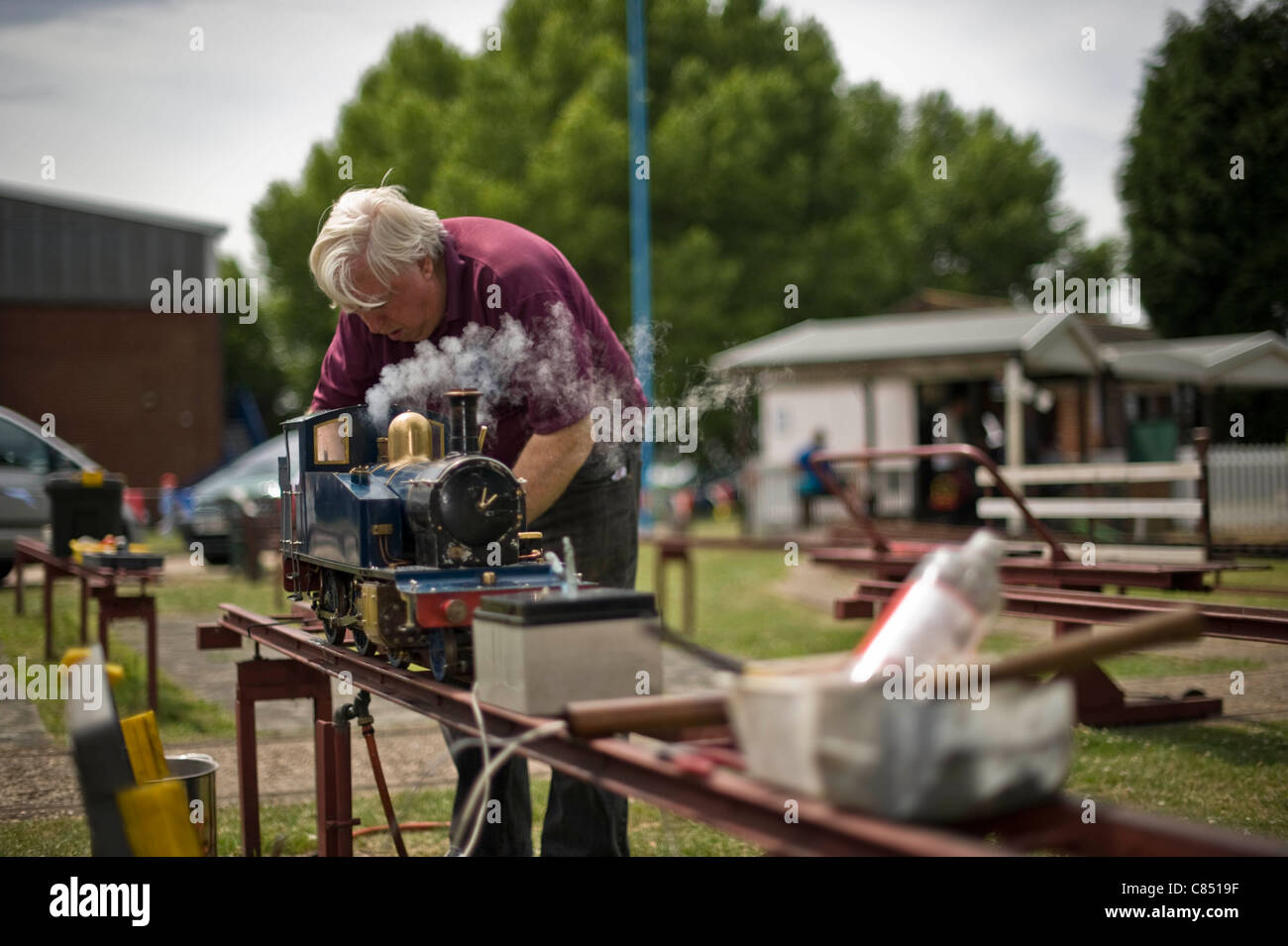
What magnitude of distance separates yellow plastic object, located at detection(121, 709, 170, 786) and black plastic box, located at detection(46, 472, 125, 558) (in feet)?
17.4

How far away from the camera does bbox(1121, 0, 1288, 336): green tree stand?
1249 centimetres

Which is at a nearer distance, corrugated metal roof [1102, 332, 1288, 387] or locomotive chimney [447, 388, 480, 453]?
locomotive chimney [447, 388, 480, 453]

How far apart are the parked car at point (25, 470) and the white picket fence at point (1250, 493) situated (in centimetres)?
1273

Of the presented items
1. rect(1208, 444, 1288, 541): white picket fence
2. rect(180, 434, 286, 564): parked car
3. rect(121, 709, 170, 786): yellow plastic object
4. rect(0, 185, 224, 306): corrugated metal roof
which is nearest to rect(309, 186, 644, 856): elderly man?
rect(121, 709, 170, 786): yellow plastic object

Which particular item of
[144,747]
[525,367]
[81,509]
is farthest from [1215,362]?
[144,747]

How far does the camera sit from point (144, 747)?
3611 millimetres

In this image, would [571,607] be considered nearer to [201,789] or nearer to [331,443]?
[331,443]

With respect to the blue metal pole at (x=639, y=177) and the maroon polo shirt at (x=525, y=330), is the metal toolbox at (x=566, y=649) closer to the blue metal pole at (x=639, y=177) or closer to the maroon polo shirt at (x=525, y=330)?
the maroon polo shirt at (x=525, y=330)

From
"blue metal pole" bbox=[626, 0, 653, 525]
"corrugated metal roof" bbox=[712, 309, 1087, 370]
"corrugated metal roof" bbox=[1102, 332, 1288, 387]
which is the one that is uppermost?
"blue metal pole" bbox=[626, 0, 653, 525]

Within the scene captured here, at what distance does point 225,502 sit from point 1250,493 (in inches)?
563

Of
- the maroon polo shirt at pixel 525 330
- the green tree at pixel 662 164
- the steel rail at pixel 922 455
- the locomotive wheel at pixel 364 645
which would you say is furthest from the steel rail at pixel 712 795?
the green tree at pixel 662 164

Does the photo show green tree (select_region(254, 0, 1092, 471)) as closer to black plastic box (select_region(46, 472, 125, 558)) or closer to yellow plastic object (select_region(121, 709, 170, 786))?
black plastic box (select_region(46, 472, 125, 558))
